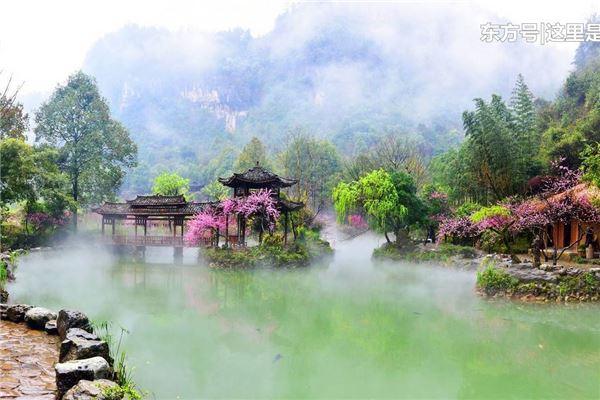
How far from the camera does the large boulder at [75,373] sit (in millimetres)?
3854

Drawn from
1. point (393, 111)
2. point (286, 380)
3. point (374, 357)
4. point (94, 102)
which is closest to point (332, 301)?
point (374, 357)

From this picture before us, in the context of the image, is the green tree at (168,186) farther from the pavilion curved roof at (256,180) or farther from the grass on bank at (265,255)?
the grass on bank at (265,255)

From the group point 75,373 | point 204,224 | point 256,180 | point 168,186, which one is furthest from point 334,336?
point 168,186

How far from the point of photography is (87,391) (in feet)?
11.7

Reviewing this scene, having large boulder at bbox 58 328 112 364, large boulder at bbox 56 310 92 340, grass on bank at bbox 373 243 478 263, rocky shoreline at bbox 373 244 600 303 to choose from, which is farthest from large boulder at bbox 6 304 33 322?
grass on bank at bbox 373 243 478 263

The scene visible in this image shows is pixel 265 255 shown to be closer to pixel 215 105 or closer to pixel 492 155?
pixel 492 155

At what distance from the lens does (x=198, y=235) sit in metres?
19.5

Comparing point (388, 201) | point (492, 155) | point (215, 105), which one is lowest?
point (388, 201)

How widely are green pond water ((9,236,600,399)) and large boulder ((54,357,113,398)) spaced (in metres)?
1.04

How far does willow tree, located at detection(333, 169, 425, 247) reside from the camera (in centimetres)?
1859

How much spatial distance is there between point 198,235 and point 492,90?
6845 cm

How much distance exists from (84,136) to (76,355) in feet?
76.5

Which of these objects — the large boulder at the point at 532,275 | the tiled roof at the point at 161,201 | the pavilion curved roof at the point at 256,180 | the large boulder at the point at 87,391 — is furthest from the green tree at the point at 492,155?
the large boulder at the point at 87,391

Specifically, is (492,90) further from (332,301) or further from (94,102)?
(332,301)
